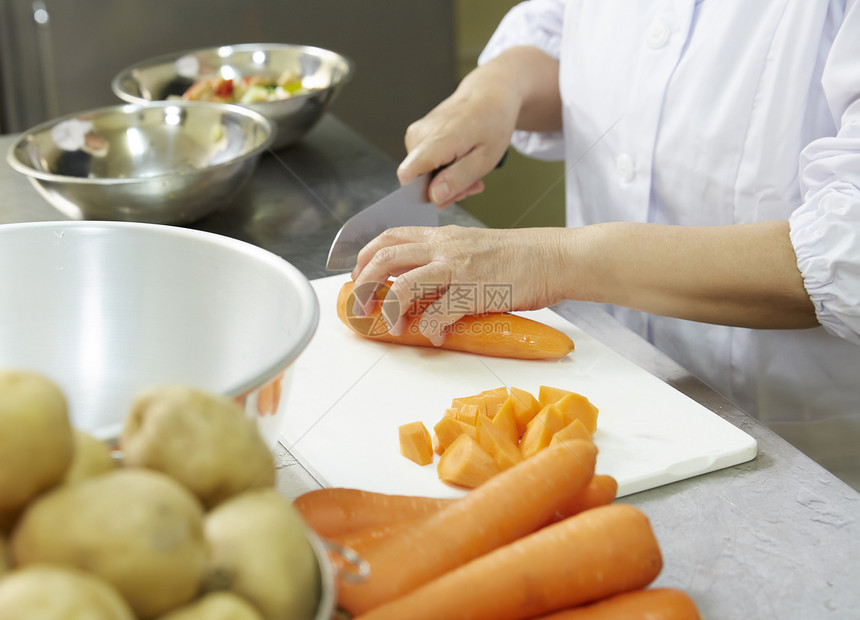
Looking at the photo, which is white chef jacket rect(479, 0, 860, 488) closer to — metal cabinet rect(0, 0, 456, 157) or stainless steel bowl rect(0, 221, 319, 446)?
stainless steel bowl rect(0, 221, 319, 446)

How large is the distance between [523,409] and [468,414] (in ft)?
0.20

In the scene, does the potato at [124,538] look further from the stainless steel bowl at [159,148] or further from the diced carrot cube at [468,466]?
the stainless steel bowl at [159,148]

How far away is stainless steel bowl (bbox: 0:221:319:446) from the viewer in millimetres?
823

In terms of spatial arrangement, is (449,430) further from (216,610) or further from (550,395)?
(216,610)

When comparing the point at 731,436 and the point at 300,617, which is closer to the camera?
the point at 300,617

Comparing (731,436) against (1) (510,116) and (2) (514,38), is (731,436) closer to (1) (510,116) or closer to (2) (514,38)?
(1) (510,116)

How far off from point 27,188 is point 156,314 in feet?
3.52

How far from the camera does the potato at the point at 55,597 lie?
15.3 inches

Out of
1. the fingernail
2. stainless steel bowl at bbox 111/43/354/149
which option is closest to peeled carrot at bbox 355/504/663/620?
the fingernail

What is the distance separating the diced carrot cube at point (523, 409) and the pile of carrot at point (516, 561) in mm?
230

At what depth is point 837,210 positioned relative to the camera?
101 centimetres

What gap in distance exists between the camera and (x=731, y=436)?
95cm

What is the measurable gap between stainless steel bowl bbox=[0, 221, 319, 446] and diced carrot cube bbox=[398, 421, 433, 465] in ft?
0.72

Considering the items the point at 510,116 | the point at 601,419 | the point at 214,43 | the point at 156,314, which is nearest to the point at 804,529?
the point at 601,419
